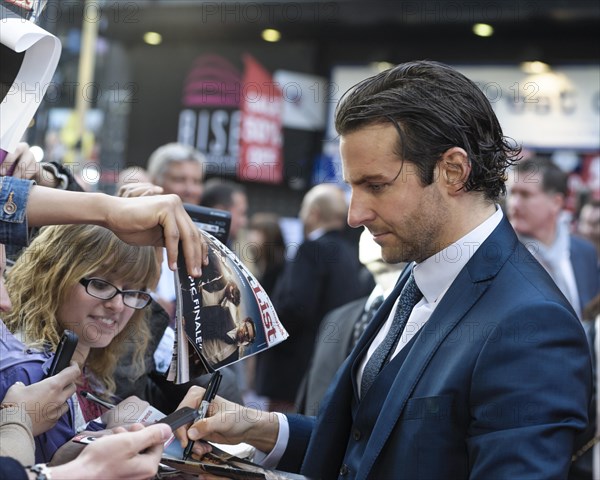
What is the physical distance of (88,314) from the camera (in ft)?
8.20

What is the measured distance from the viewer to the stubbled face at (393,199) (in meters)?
2.12

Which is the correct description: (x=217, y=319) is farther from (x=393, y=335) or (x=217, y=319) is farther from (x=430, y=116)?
(x=430, y=116)

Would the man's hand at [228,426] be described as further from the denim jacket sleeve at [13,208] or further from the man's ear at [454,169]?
the man's ear at [454,169]

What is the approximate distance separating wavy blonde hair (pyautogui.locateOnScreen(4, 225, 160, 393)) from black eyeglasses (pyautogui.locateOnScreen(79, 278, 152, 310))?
23mm

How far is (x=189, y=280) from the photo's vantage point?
2.03 m

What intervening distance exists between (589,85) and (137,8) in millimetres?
5102

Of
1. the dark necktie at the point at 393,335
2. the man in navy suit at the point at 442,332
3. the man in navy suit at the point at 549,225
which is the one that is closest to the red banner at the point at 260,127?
the man in navy suit at the point at 549,225

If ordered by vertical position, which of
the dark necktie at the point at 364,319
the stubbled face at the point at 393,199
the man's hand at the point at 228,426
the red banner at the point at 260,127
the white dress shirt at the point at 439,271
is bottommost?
the man's hand at the point at 228,426

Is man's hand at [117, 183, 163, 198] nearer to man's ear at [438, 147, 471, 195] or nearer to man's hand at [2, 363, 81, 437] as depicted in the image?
man's hand at [2, 363, 81, 437]

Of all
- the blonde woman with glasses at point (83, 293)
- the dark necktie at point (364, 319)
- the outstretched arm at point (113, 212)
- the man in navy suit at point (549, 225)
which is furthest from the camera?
the man in navy suit at point (549, 225)

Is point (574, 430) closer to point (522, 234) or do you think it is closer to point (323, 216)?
point (522, 234)

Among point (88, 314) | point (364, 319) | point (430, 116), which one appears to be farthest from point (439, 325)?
point (364, 319)

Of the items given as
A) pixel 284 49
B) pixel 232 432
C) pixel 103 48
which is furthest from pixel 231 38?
pixel 232 432

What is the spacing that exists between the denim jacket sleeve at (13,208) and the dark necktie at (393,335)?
0.89m
